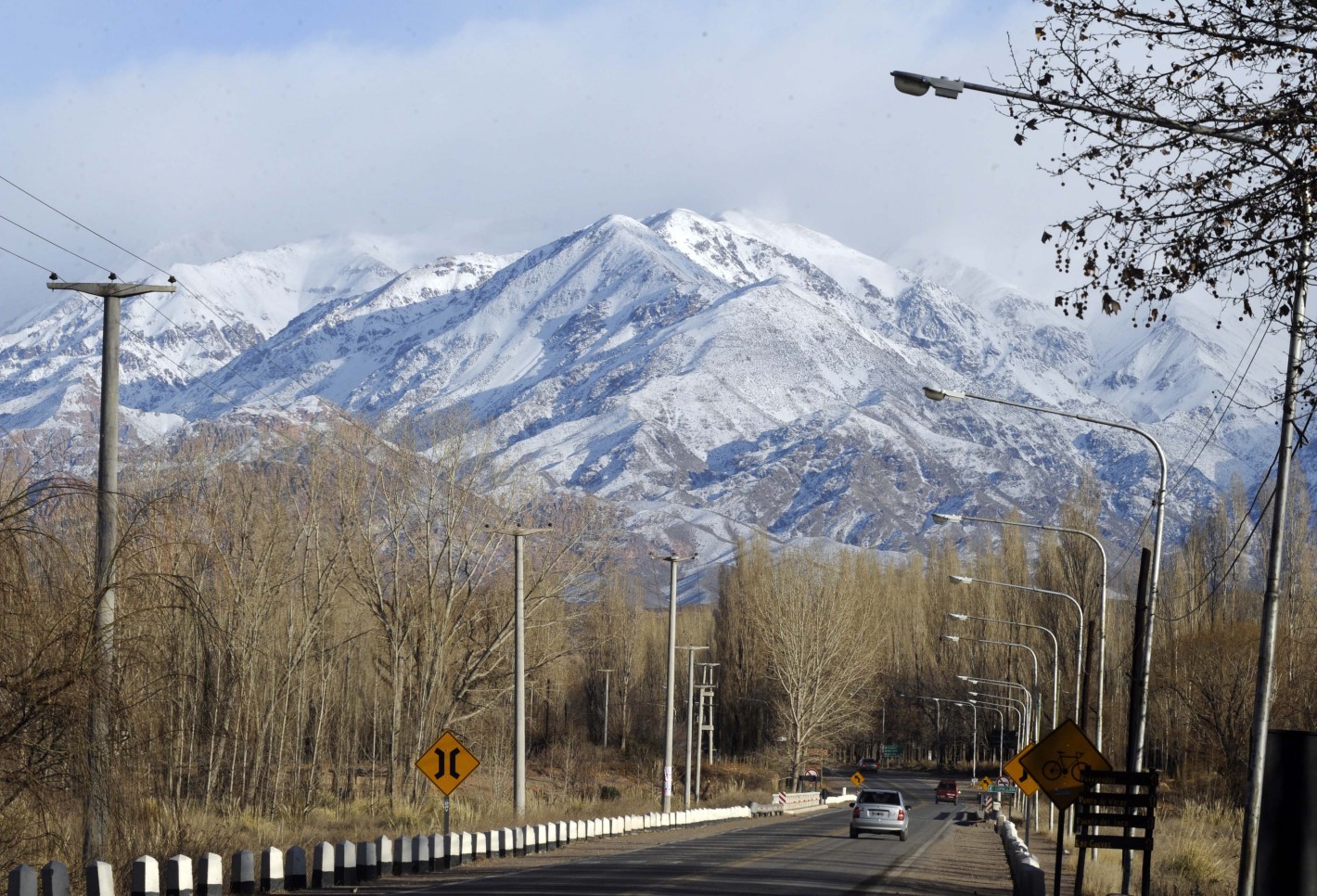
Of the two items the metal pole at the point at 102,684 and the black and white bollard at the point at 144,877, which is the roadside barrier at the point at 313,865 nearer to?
the black and white bollard at the point at 144,877

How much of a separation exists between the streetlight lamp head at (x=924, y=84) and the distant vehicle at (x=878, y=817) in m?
41.5

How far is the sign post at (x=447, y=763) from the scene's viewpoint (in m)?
29.2

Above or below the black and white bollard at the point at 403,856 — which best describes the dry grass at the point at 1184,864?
below

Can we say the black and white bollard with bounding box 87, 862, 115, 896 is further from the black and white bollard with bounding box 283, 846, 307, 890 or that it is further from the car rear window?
the car rear window

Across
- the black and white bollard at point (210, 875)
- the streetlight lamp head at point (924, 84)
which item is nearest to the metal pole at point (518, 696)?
the black and white bollard at point (210, 875)

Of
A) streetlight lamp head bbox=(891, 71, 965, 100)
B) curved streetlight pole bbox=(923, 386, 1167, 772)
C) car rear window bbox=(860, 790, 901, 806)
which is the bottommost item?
car rear window bbox=(860, 790, 901, 806)

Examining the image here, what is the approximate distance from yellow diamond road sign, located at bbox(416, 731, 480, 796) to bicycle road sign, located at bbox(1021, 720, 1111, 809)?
1088 cm

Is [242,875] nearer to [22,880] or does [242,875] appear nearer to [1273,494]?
[22,880]

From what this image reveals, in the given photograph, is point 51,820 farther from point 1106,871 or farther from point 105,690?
point 1106,871

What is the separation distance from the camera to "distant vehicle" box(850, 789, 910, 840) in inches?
2002

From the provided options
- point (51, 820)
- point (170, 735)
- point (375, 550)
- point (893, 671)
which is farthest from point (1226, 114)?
point (893, 671)

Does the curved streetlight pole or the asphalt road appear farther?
the curved streetlight pole

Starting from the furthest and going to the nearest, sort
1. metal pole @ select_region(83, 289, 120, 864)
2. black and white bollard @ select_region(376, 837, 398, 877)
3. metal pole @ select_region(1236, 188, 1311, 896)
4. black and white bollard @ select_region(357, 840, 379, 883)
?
black and white bollard @ select_region(376, 837, 398, 877) → black and white bollard @ select_region(357, 840, 379, 883) → metal pole @ select_region(1236, 188, 1311, 896) → metal pole @ select_region(83, 289, 120, 864)

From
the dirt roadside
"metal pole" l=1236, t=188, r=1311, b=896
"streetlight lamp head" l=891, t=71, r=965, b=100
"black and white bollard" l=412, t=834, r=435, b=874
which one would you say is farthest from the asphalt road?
"streetlight lamp head" l=891, t=71, r=965, b=100
